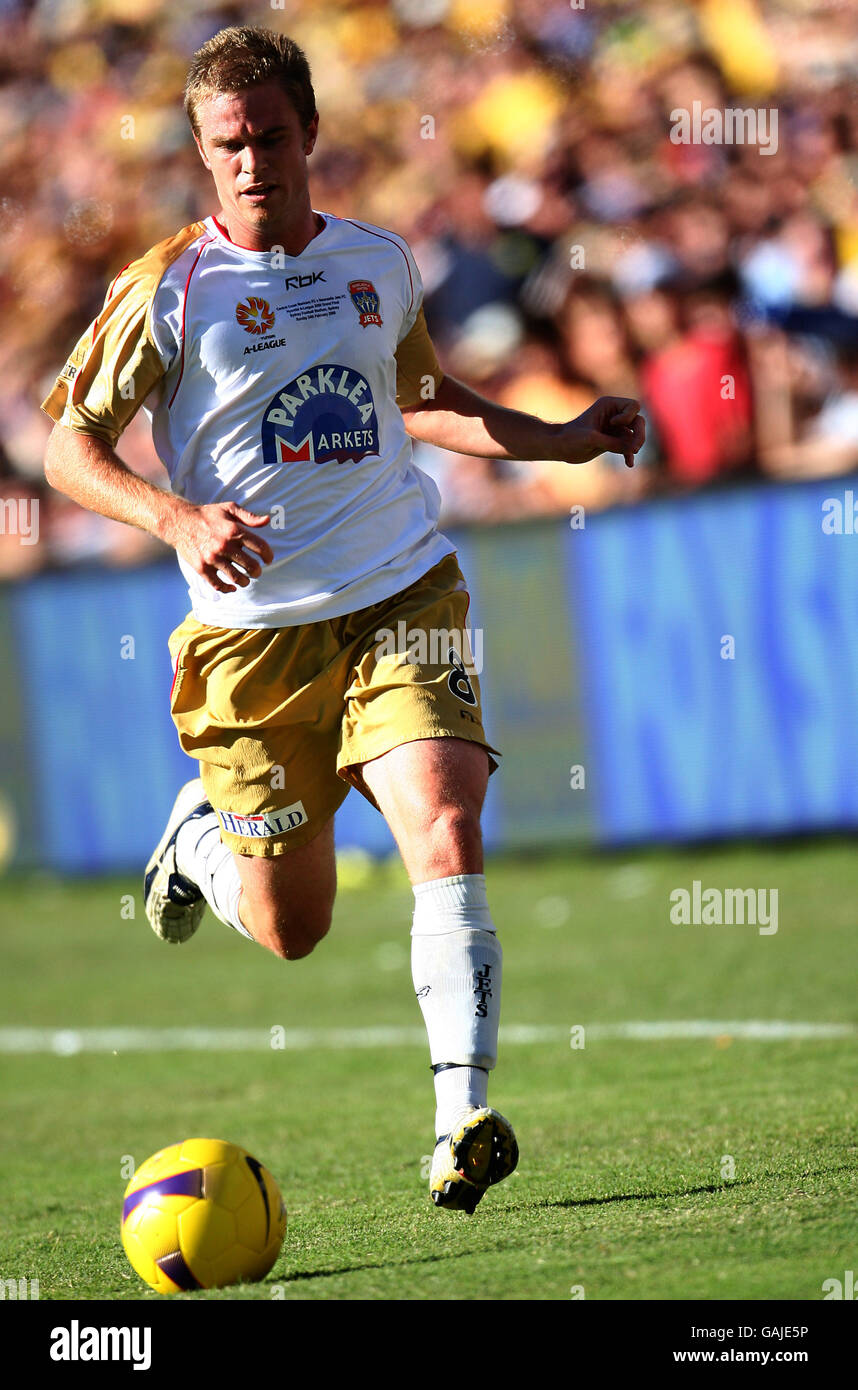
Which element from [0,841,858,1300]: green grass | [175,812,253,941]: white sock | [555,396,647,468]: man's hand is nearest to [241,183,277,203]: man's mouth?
[555,396,647,468]: man's hand

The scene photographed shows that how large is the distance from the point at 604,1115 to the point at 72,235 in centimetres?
1255

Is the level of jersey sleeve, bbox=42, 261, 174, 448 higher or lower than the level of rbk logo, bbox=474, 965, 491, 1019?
higher

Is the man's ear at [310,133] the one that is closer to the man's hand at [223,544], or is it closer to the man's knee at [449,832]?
the man's hand at [223,544]

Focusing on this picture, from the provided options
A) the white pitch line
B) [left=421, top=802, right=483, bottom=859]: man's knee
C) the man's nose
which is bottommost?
the white pitch line

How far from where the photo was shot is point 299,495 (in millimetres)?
4199

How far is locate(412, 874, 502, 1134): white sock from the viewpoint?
147 inches

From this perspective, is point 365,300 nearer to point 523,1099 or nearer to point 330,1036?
point 523,1099

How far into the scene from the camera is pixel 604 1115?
5.13 metres

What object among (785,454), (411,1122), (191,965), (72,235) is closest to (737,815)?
(785,454)

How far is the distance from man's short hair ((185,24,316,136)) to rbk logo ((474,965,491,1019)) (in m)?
2.10

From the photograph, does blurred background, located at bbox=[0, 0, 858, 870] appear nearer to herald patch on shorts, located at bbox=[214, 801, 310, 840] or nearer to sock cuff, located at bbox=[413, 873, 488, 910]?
herald patch on shorts, located at bbox=[214, 801, 310, 840]

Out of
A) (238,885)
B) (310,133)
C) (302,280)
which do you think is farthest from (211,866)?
(310,133)

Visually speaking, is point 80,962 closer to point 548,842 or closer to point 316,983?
point 316,983

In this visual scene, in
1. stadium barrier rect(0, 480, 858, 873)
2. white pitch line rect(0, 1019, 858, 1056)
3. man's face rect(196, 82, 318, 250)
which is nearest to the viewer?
man's face rect(196, 82, 318, 250)
